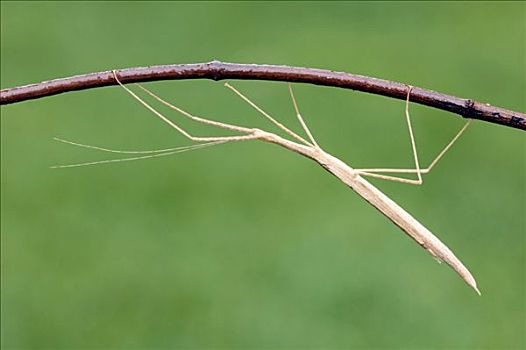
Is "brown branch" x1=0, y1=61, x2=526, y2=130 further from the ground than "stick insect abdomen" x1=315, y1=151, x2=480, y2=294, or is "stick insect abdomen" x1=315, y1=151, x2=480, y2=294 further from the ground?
"brown branch" x1=0, y1=61, x2=526, y2=130

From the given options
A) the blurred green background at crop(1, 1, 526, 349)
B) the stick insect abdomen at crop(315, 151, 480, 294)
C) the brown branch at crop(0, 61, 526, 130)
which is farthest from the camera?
the blurred green background at crop(1, 1, 526, 349)

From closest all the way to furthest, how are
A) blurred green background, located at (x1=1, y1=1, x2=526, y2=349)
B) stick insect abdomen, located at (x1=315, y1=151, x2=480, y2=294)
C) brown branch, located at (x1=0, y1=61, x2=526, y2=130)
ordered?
brown branch, located at (x1=0, y1=61, x2=526, y2=130) → stick insect abdomen, located at (x1=315, y1=151, x2=480, y2=294) → blurred green background, located at (x1=1, y1=1, x2=526, y2=349)

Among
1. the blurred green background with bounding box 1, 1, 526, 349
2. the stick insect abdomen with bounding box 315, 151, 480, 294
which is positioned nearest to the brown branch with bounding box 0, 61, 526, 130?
the stick insect abdomen with bounding box 315, 151, 480, 294

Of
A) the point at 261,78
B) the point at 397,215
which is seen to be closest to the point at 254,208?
the point at 397,215

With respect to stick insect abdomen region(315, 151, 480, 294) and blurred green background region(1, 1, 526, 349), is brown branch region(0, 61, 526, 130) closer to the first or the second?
stick insect abdomen region(315, 151, 480, 294)

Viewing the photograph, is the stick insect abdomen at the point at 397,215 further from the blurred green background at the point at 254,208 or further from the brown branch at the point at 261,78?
the blurred green background at the point at 254,208

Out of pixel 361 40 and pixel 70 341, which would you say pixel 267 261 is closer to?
pixel 70 341
